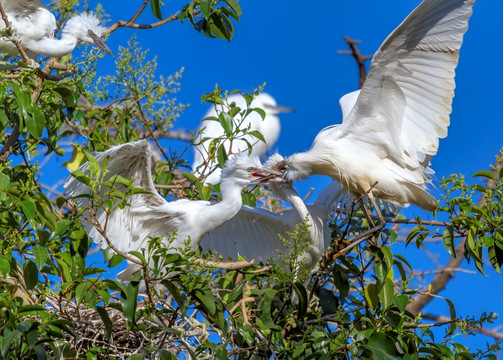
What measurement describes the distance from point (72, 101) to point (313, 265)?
1.35 m

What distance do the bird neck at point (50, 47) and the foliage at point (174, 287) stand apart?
41.2 inches

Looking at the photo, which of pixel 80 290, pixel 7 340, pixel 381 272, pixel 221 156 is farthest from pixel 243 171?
pixel 7 340

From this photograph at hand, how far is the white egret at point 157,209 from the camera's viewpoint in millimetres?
3217

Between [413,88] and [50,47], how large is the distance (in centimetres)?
224

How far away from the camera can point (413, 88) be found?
3262 millimetres

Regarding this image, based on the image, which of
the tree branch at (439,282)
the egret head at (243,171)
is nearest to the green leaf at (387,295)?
the egret head at (243,171)

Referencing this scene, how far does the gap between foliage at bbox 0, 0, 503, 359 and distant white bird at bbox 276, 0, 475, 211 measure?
27cm

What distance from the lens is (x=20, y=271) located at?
2.59 meters

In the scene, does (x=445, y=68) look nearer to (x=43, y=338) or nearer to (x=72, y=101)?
(x=72, y=101)

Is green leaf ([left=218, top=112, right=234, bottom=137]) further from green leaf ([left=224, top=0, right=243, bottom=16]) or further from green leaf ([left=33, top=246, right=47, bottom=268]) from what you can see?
green leaf ([left=33, top=246, right=47, bottom=268])

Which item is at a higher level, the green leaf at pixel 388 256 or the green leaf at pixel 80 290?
the green leaf at pixel 388 256

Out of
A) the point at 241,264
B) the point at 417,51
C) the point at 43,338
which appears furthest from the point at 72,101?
the point at 417,51

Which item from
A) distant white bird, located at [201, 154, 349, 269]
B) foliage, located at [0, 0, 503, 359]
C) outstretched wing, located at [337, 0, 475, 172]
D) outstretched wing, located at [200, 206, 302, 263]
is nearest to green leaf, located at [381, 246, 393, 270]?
foliage, located at [0, 0, 503, 359]

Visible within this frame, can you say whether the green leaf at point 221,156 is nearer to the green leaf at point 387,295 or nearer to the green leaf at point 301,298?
the green leaf at point 301,298
